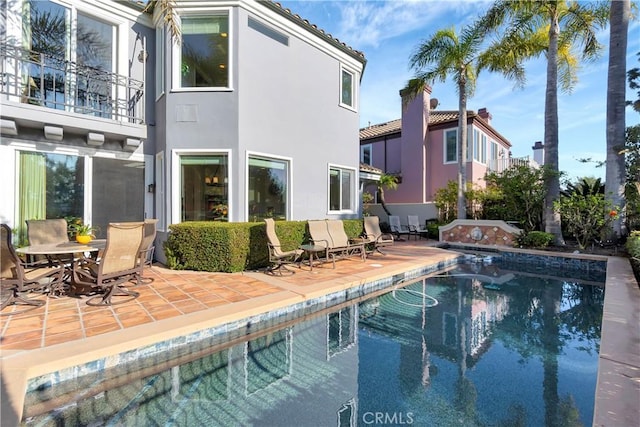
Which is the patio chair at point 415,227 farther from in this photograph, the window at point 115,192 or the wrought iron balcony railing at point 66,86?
the wrought iron balcony railing at point 66,86

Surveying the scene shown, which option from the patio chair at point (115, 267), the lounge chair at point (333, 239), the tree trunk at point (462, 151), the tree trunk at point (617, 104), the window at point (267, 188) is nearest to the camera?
the patio chair at point (115, 267)

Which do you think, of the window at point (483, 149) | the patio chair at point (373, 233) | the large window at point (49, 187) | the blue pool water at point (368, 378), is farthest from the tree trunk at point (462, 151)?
Answer: the large window at point (49, 187)

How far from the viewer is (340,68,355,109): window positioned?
1276 centimetres

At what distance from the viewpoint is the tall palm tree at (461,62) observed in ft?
49.1

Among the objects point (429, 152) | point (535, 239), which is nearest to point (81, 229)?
point (535, 239)

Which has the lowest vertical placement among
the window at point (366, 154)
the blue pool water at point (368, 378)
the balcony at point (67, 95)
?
the blue pool water at point (368, 378)

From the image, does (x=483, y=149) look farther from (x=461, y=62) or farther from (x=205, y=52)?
(x=205, y=52)

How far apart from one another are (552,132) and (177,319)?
16.1m

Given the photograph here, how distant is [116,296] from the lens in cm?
609

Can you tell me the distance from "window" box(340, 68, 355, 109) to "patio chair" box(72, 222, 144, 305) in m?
9.47

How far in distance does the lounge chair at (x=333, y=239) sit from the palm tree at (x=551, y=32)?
916 cm

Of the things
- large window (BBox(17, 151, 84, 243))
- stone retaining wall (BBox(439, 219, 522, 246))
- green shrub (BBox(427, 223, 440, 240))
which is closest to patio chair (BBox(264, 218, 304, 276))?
large window (BBox(17, 151, 84, 243))

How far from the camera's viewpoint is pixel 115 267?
19.2ft

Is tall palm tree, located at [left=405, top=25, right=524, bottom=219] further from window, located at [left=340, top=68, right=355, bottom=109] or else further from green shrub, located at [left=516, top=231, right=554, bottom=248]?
window, located at [left=340, top=68, right=355, bottom=109]
